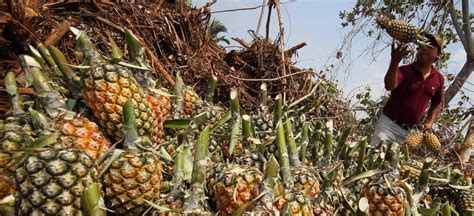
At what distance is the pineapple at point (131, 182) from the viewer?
2.20 feet

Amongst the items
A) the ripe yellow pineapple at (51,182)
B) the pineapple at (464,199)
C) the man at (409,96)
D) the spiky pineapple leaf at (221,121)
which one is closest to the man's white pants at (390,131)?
the man at (409,96)

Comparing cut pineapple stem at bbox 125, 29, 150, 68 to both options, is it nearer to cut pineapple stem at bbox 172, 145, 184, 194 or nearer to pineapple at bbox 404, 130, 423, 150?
cut pineapple stem at bbox 172, 145, 184, 194

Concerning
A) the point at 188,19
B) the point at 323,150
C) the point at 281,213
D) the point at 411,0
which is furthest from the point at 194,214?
the point at 411,0

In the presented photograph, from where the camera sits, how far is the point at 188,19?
7.80 feet

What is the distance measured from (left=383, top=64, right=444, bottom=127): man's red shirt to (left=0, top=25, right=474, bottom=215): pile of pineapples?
83.7 inches

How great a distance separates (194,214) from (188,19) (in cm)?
188

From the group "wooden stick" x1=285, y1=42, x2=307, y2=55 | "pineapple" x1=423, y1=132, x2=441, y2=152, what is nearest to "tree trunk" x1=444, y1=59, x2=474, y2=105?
"pineapple" x1=423, y1=132, x2=441, y2=152

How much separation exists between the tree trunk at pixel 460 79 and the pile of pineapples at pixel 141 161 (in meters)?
3.84

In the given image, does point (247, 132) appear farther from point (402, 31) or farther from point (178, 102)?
point (402, 31)

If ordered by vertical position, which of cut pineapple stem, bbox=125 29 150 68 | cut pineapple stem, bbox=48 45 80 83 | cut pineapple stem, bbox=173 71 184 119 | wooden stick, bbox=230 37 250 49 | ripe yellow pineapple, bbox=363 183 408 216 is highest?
wooden stick, bbox=230 37 250 49

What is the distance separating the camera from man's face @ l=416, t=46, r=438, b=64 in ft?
9.50

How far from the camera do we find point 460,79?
14.3 feet

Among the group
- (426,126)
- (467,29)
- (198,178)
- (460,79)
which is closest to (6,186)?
(198,178)

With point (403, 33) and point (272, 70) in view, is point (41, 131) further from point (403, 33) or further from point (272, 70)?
point (403, 33)
